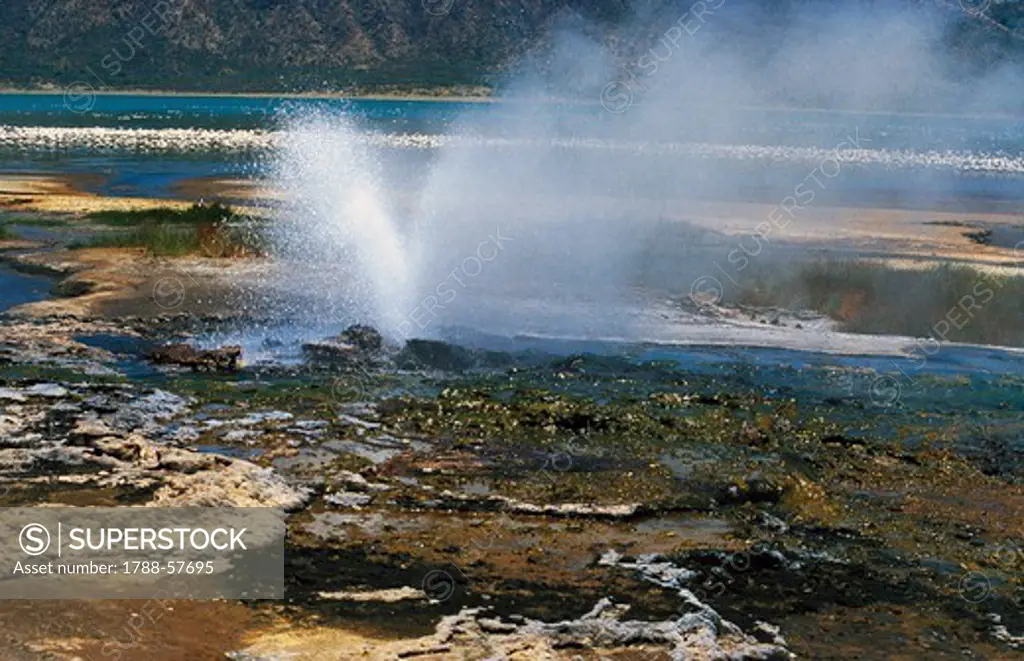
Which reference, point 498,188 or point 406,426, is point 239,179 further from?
point 406,426

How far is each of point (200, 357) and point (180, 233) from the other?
1176 cm

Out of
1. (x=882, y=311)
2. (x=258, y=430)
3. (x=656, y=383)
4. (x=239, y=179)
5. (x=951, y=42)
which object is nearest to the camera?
(x=258, y=430)

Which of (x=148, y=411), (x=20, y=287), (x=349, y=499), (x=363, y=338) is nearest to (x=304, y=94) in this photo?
(x=20, y=287)

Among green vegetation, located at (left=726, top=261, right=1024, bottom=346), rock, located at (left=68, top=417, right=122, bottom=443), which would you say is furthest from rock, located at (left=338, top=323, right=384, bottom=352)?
green vegetation, located at (left=726, top=261, right=1024, bottom=346)

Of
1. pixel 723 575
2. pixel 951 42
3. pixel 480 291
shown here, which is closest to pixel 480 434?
pixel 723 575

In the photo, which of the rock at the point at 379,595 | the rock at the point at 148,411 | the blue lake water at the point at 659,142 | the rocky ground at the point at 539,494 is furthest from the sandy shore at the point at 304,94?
the rock at the point at 379,595

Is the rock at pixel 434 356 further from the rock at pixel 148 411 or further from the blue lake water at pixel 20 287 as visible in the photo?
the blue lake water at pixel 20 287

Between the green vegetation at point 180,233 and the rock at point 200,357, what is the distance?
30.4 feet

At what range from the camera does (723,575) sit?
10992 mm

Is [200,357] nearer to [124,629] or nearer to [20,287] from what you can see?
[20,287]

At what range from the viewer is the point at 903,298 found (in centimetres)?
2525

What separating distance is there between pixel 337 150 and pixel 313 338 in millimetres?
30375

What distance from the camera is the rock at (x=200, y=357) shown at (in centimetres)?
1766

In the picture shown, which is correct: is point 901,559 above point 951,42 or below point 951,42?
below
